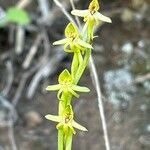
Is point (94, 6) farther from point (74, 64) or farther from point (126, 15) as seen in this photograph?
point (126, 15)

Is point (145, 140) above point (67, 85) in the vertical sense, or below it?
above

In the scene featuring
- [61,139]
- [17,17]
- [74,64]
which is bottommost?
[61,139]

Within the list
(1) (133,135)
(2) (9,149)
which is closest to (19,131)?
(2) (9,149)

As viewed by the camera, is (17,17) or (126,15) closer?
(17,17)

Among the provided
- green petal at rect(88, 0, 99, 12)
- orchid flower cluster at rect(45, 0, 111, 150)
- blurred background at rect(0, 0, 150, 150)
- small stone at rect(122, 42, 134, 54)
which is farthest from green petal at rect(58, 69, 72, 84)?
small stone at rect(122, 42, 134, 54)

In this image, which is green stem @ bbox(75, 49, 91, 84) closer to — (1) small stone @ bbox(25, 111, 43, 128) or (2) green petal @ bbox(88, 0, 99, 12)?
(2) green petal @ bbox(88, 0, 99, 12)

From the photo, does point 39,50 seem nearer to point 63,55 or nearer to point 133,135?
point 63,55

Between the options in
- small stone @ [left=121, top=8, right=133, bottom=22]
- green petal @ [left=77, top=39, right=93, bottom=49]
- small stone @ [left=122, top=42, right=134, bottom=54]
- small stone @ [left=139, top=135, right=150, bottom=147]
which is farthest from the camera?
small stone @ [left=121, top=8, right=133, bottom=22]

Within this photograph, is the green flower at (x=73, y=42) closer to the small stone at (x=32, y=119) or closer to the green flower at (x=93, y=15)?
the green flower at (x=93, y=15)

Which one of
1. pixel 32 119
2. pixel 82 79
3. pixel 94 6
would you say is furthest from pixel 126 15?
pixel 94 6
